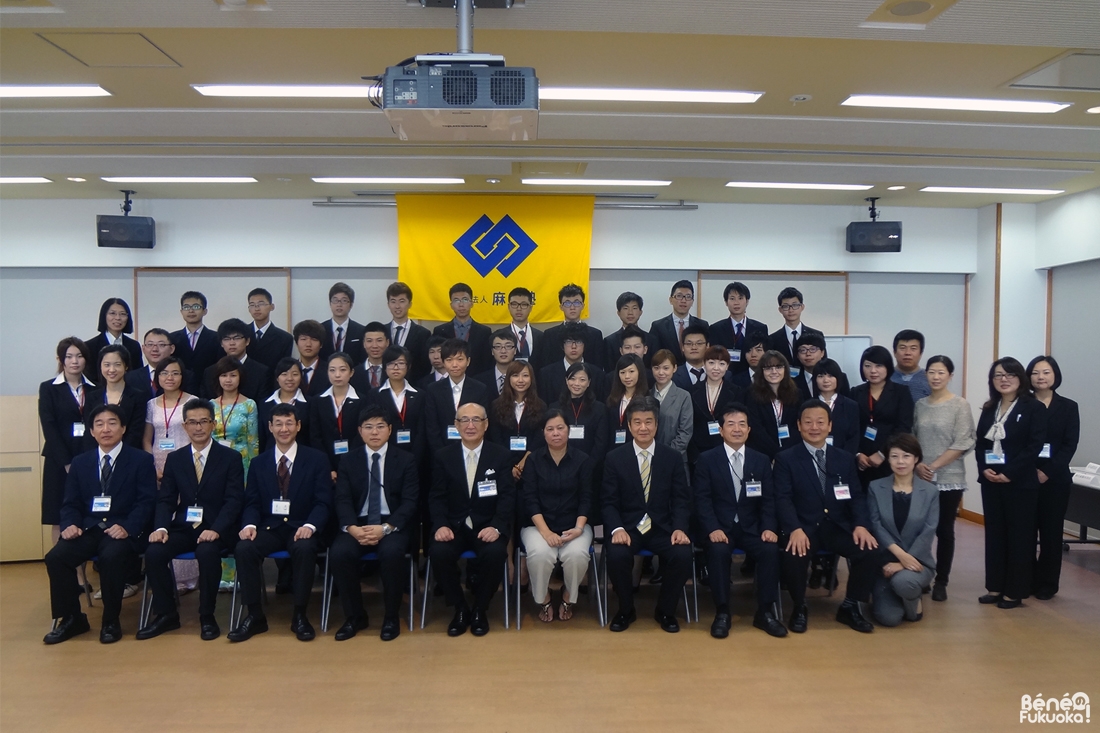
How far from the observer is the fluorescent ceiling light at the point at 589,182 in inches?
254

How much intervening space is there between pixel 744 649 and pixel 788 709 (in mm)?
711

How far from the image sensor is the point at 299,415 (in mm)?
4988

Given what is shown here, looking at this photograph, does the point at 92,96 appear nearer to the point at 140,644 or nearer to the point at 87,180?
the point at 87,180

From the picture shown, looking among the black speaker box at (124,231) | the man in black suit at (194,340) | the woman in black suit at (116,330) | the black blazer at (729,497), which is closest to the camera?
the black blazer at (729,497)

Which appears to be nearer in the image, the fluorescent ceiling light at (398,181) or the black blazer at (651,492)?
the black blazer at (651,492)

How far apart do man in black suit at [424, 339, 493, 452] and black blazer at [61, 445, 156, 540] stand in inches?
69.7

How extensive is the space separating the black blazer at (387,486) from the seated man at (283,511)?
0.14 m

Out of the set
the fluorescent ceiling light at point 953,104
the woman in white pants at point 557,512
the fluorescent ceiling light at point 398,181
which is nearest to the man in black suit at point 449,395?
the woman in white pants at point 557,512

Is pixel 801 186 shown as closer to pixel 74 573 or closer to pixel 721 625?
pixel 721 625

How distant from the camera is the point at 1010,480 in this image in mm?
4773

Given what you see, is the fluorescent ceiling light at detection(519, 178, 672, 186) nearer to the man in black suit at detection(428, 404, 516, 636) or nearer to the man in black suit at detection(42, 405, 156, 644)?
the man in black suit at detection(428, 404, 516, 636)

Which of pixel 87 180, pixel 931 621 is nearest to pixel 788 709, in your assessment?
pixel 931 621

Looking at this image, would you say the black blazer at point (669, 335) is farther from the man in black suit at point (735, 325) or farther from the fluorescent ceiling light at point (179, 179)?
the fluorescent ceiling light at point (179, 179)

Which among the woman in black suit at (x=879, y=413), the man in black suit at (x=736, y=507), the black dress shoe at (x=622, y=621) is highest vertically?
the woman in black suit at (x=879, y=413)
